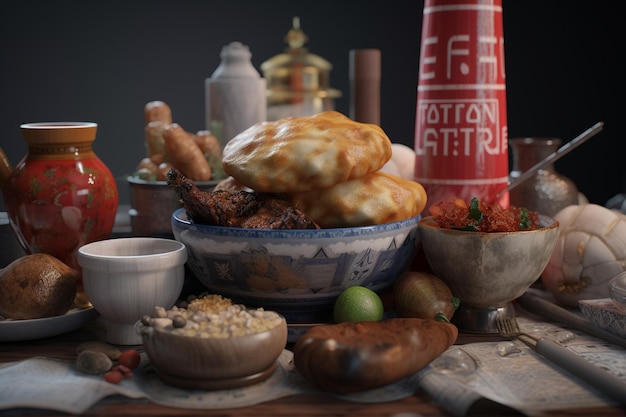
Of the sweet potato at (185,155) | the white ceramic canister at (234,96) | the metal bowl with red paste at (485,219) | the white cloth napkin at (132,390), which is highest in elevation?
the white ceramic canister at (234,96)

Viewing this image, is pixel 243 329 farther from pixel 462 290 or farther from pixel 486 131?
pixel 486 131

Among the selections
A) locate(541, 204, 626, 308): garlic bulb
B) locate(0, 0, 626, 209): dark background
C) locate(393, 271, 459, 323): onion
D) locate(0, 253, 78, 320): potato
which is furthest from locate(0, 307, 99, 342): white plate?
locate(0, 0, 626, 209): dark background

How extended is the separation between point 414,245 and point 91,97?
69.3 inches

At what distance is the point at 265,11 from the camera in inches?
97.7

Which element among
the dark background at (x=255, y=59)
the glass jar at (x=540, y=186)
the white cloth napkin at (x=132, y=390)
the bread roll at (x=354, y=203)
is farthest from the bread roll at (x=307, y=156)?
the dark background at (x=255, y=59)

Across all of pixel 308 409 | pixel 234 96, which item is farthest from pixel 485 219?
pixel 234 96

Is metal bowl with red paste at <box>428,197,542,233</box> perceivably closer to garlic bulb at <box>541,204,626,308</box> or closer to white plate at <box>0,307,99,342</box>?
garlic bulb at <box>541,204,626,308</box>

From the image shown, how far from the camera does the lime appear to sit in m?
0.93

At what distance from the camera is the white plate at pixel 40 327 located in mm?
919

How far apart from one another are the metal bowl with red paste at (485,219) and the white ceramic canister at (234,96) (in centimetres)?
55

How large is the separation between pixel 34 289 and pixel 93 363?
160 mm

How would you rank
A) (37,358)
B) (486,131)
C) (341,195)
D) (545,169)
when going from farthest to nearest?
(545,169) < (486,131) < (341,195) < (37,358)

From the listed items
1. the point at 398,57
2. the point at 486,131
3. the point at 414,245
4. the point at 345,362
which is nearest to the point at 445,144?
the point at 486,131

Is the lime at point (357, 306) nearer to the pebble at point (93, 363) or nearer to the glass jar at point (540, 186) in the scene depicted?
the pebble at point (93, 363)
